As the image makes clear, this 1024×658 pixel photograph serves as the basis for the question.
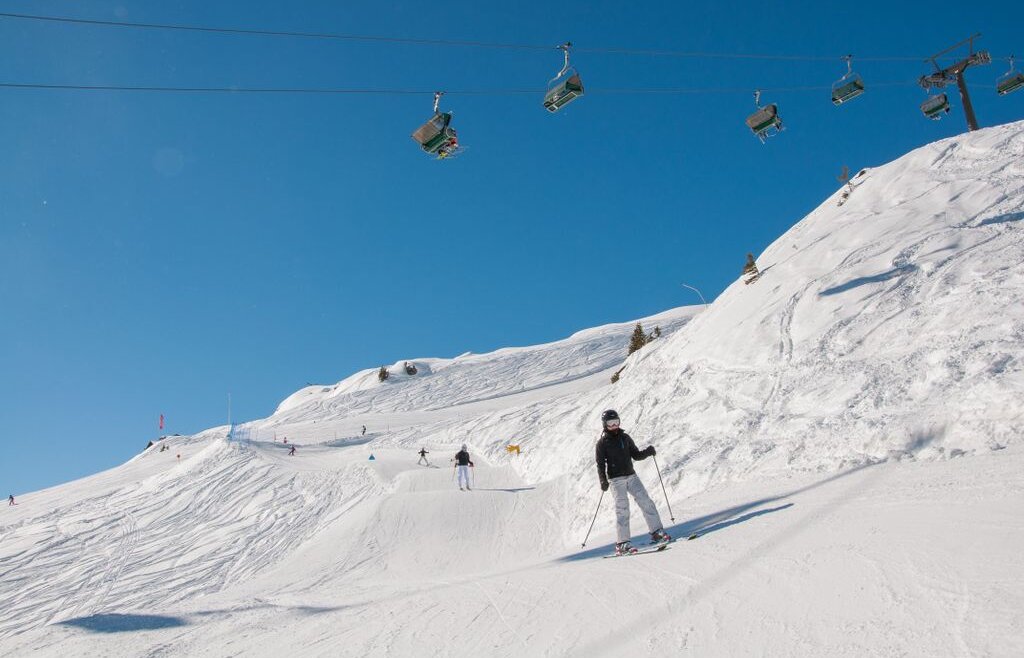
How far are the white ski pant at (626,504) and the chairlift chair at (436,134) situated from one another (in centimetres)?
992

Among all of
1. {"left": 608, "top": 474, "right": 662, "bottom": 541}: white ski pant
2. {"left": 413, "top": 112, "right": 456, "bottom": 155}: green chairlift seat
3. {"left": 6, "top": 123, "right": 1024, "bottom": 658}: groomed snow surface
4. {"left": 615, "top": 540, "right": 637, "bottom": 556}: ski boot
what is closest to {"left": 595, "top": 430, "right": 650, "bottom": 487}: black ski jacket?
{"left": 608, "top": 474, "right": 662, "bottom": 541}: white ski pant

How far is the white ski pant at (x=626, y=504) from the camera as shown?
307 inches

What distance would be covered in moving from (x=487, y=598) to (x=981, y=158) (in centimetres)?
2138

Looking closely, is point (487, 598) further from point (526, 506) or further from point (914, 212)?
point (914, 212)

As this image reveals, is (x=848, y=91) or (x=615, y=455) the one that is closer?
(x=615, y=455)

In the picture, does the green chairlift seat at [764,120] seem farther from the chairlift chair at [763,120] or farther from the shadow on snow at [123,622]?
the shadow on snow at [123,622]

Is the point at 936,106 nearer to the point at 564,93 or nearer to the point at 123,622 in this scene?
the point at 564,93

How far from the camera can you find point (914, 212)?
17.8 metres

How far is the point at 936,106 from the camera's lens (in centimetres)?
2494

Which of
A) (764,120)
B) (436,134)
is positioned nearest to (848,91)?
(764,120)

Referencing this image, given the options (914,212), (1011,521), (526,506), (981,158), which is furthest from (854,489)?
Answer: (981,158)

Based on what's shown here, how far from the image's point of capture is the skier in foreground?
785 cm

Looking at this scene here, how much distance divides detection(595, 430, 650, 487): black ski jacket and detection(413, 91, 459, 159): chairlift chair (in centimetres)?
946

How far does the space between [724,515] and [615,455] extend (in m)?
1.83
